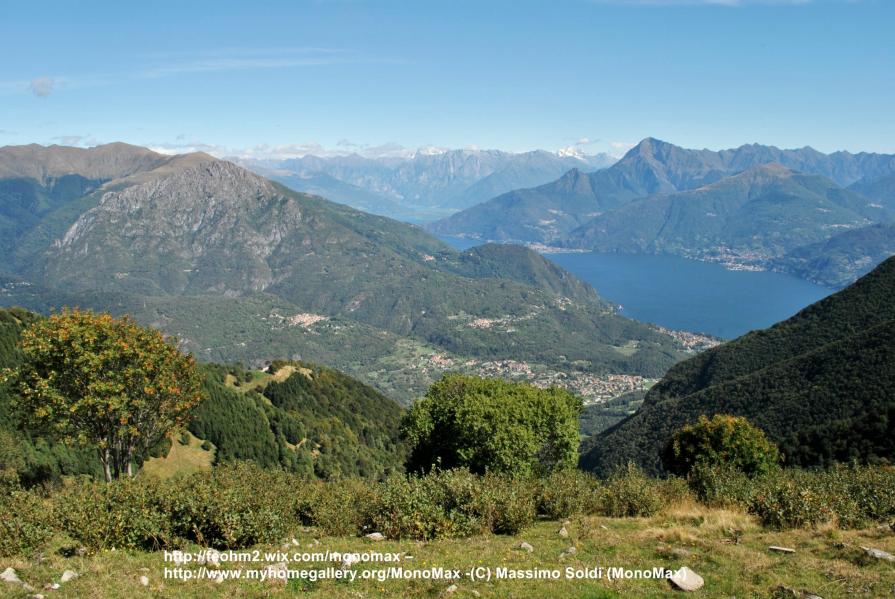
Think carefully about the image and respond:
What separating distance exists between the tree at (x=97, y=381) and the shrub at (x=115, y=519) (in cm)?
812

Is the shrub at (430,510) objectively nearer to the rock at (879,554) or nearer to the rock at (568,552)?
the rock at (568,552)

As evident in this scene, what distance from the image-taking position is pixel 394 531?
49.1 feet

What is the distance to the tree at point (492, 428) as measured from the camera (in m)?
29.9

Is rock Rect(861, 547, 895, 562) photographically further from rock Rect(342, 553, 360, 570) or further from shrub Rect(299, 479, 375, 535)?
shrub Rect(299, 479, 375, 535)

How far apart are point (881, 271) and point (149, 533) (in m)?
131

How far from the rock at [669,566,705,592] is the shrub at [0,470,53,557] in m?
14.0

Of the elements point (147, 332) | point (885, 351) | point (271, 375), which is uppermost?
point (147, 332)

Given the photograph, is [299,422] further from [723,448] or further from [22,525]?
[22,525]

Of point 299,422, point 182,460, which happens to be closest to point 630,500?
point 182,460

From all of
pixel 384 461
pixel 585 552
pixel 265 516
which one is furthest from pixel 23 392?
pixel 384 461

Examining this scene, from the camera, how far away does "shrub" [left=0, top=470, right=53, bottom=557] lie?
12.3 metres

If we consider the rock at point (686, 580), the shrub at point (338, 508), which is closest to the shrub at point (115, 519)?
the shrub at point (338, 508)

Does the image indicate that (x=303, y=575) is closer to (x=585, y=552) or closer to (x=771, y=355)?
(x=585, y=552)

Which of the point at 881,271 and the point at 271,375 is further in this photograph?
the point at 881,271
